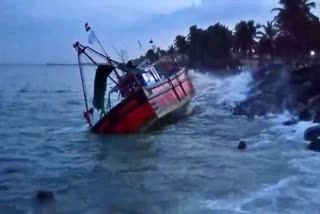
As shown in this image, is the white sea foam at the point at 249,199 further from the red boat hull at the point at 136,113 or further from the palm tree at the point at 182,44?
the palm tree at the point at 182,44

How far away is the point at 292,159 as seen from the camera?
1905 cm

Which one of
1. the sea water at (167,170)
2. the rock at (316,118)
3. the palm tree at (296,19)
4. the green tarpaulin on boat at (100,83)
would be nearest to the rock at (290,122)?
the sea water at (167,170)

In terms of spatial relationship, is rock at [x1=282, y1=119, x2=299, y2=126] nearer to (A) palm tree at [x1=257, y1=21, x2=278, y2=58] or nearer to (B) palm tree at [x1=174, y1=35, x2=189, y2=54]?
(A) palm tree at [x1=257, y1=21, x2=278, y2=58]

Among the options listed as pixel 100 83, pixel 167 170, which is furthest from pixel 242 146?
pixel 100 83

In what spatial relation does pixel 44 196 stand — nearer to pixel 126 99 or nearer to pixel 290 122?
pixel 126 99

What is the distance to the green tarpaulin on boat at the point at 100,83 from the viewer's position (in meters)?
26.8

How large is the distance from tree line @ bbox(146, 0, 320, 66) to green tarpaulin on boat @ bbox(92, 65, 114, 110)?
18814 mm

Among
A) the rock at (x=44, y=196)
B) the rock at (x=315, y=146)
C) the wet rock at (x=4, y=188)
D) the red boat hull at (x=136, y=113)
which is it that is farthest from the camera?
the red boat hull at (x=136, y=113)

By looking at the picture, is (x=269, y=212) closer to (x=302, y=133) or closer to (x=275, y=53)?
(x=302, y=133)

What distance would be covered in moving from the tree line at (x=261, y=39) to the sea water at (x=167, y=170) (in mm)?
19814

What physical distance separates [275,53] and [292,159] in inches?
2352

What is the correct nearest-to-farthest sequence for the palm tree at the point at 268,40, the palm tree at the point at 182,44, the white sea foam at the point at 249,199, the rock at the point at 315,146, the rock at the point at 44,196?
the white sea foam at the point at 249,199
the rock at the point at 44,196
the rock at the point at 315,146
the palm tree at the point at 268,40
the palm tree at the point at 182,44

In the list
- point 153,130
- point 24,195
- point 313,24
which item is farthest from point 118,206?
point 313,24

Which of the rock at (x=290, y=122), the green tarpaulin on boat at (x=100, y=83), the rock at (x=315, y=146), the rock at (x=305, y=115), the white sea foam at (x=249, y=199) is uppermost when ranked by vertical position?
the green tarpaulin on boat at (x=100, y=83)
